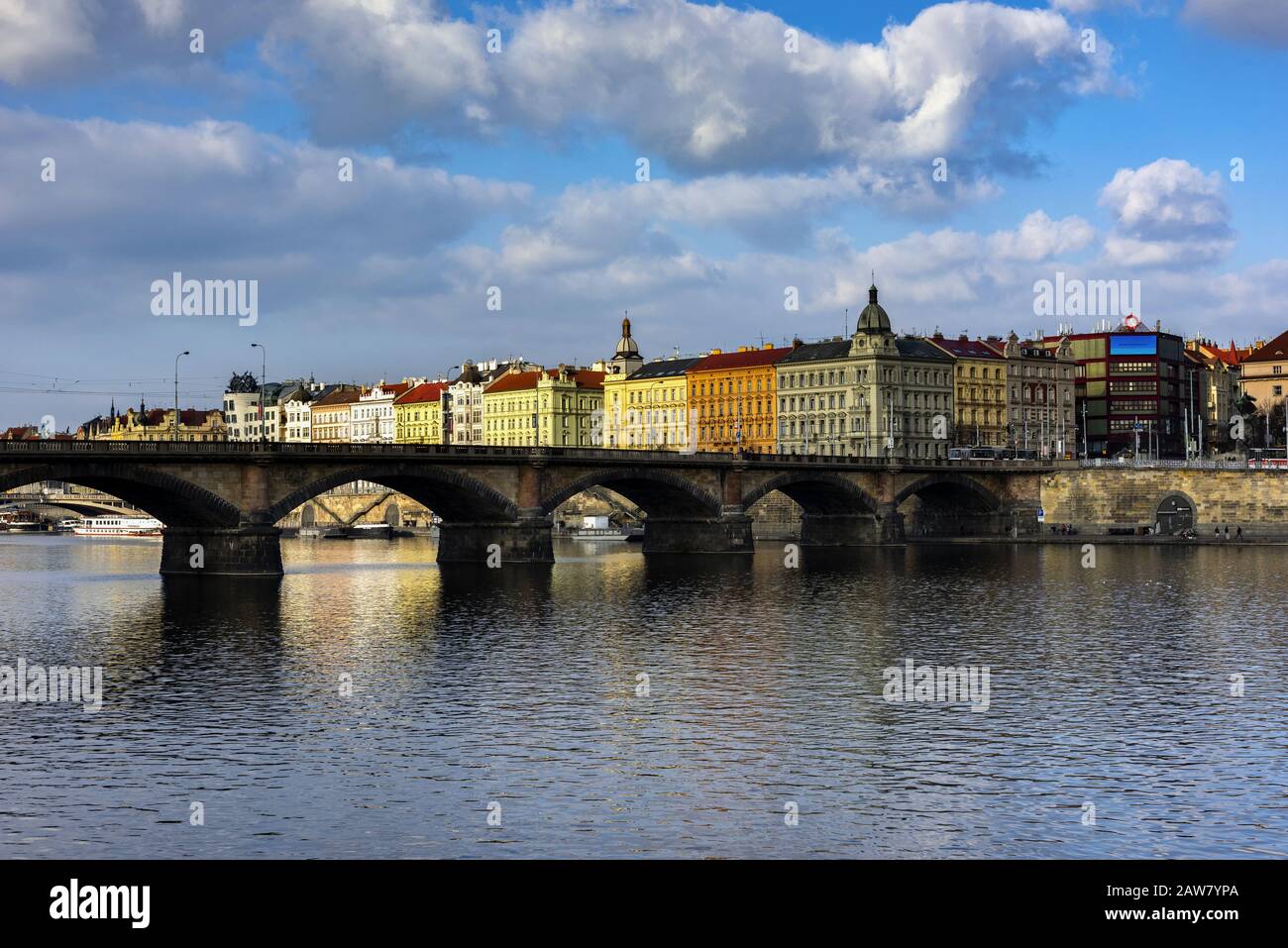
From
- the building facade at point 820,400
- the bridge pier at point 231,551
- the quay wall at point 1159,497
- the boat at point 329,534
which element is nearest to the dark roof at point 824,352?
the building facade at point 820,400

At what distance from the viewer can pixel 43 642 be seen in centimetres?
6031

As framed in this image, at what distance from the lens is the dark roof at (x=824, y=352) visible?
193 metres

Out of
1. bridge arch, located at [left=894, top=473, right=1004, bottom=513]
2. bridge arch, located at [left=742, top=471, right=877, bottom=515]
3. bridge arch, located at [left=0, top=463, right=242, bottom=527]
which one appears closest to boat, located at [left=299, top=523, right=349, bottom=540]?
bridge arch, located at [left=742, top=471, right=877, bottom=515]

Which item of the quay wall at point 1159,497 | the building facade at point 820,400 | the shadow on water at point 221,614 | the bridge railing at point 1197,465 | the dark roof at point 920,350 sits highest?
the dark roof at point 920,350

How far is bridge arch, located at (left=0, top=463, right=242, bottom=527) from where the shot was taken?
279 ft

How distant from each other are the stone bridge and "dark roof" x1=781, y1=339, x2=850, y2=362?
34.6 meters

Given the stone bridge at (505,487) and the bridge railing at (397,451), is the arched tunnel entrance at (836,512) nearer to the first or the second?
the stone bridge at (505,487)

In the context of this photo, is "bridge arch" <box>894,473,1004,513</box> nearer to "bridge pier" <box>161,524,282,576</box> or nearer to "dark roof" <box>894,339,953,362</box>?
"dark roof" <box>894,339,953,362</box>

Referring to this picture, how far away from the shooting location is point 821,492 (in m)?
145

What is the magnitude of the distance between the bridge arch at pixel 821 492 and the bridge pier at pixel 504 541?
24649 mm
